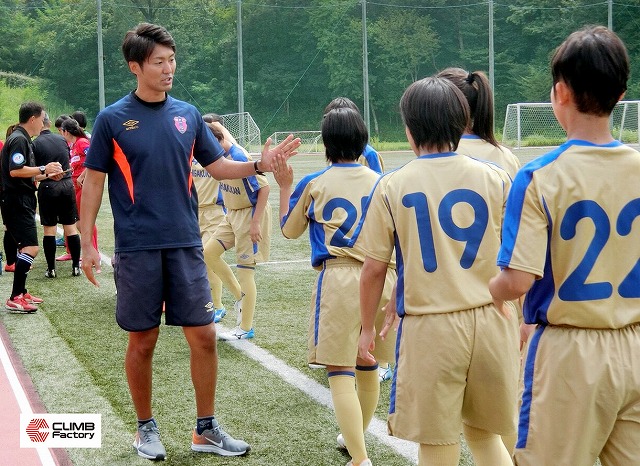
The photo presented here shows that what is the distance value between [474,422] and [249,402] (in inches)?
96.6

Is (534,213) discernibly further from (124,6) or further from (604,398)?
(124,6)

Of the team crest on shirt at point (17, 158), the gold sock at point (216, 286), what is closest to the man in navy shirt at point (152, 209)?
the gold sock at point (216, 286)

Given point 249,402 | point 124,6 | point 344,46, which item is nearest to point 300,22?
point 344,46

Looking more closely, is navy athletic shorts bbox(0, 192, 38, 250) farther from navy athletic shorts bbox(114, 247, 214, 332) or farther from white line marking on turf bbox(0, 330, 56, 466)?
navy athletic shorts bbox(114, 247, 214, 332)

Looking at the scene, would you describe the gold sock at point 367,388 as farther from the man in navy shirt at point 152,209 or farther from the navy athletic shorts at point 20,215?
the navy athletic shorts at point 20,215

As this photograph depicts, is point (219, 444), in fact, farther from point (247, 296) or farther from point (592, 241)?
point (247, 296)

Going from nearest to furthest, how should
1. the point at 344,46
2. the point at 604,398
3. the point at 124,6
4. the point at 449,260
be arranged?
the point at 604,398, the point at 449,260, the point at 124,6, the point at 344,46

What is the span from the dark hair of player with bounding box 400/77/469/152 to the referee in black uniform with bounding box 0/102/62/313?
609 centimetres

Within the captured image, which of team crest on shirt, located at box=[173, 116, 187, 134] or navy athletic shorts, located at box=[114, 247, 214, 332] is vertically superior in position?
team crest on shirt, located at box=[173, 116, 187, 134]

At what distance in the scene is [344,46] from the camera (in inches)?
1721

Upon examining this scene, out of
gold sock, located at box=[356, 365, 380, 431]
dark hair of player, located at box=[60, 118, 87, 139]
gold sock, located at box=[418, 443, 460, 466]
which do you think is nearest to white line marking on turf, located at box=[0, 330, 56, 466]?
gold sock, located at box=[356, 365, 380, 431]

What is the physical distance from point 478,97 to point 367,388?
152 centimetres

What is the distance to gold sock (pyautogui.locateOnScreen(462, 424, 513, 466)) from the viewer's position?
318 centimetres

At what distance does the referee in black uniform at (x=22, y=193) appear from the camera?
27.5 feet
